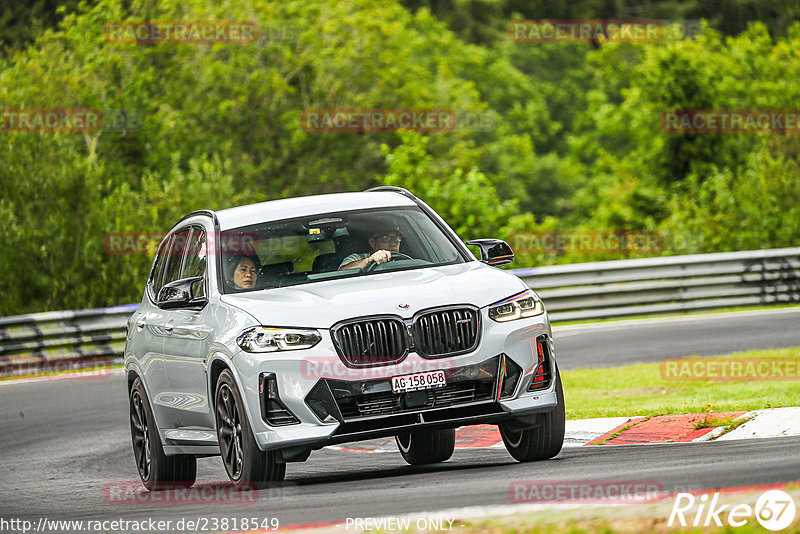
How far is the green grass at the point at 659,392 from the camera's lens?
460 inches

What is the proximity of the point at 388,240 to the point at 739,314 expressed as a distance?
14.0m

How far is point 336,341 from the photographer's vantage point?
8.20m

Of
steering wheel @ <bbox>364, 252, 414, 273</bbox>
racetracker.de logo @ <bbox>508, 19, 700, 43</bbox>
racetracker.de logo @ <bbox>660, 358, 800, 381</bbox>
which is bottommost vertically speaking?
racetracker.de logo @ <bbox>508, 19, 700, 43</bbox>

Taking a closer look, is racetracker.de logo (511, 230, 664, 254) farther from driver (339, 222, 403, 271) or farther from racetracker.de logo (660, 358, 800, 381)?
driver (339, 222, 403, 271)

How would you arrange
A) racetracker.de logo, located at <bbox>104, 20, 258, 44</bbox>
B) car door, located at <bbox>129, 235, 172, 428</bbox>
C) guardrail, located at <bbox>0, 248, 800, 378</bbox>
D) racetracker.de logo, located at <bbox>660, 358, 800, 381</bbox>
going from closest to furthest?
car door, located at <bbox>129, 235, 172, 428</bbox> → racetracker.de logo, located at <bbox>660, 358, 800, 381</bbox> → guardrail, located at <bbox>0, 248, 800, 378</bbox> → racetracker.de logo, located at <bbox>104, 20, 258, 44</bbox>

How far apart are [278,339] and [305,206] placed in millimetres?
1895

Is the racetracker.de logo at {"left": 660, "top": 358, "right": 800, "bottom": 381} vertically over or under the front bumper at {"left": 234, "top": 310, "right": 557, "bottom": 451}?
under

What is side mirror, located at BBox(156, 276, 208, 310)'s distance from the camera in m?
9.14

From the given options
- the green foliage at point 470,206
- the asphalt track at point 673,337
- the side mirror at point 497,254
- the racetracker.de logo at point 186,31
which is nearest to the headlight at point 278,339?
the side mirror at point 497,254

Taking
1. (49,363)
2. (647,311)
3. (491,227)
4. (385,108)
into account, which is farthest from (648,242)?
(385,108)

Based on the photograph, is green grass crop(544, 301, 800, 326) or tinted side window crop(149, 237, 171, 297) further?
green grass crop(544, 301, 800, 326)

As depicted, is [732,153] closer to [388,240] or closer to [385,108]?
[385,108]

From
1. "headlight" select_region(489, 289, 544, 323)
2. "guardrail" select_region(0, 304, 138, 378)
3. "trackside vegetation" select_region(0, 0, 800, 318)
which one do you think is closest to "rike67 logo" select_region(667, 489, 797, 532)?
"headlight" select_region(489, 289, 544, 323)

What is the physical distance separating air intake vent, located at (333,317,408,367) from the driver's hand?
1.22 meters
